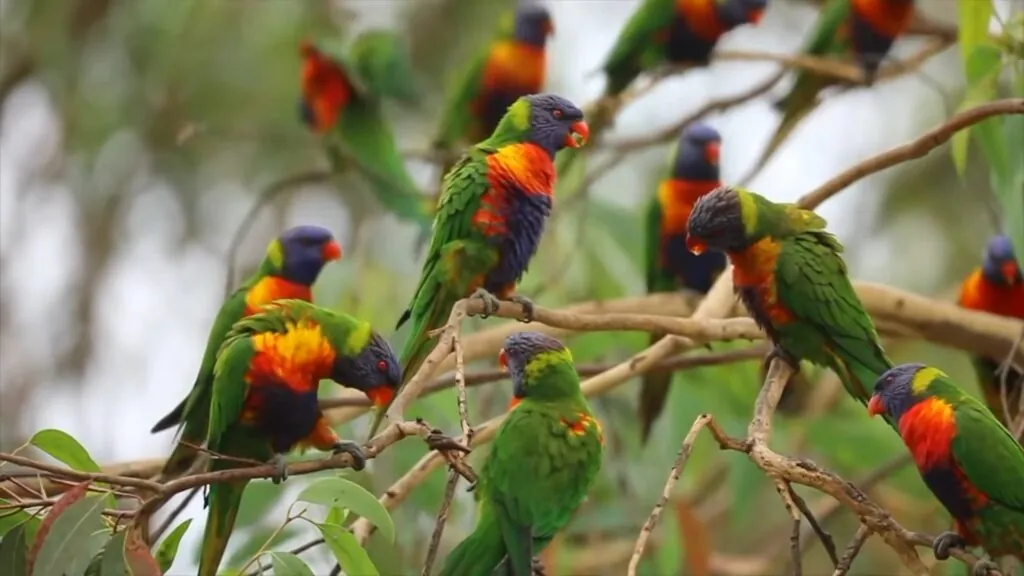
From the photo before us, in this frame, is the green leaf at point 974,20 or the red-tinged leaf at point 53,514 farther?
the green leaf at point 974,20

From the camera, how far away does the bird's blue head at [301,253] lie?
286 centimetres

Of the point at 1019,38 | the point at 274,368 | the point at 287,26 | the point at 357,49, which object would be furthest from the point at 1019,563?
the point at 287,26

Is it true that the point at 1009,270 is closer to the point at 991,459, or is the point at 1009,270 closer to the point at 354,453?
the point at 991,459

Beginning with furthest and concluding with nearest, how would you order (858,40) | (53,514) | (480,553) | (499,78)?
(499,78)
(858,40)
(480,553)
(53,514)

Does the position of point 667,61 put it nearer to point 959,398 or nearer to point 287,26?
point 287,26

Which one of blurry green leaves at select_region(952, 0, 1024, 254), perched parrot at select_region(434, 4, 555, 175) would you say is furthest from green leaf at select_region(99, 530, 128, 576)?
perched parrot at select_region(434, 4, 555, 175)

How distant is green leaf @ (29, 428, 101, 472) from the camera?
1846 mm

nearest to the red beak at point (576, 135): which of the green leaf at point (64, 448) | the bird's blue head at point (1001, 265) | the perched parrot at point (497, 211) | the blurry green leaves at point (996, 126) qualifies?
the perched parrot at point (497, 211)

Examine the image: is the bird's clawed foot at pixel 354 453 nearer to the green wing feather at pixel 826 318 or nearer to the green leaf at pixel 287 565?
the green leaf at pixel 287 565

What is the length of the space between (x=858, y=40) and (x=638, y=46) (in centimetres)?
74

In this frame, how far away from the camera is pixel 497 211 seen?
97.7 inches

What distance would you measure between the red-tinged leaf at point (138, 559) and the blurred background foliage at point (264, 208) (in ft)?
6.92

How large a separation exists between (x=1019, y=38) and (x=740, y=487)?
1454 millimetres

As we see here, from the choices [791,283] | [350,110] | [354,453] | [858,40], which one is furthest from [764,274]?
[350,110]
